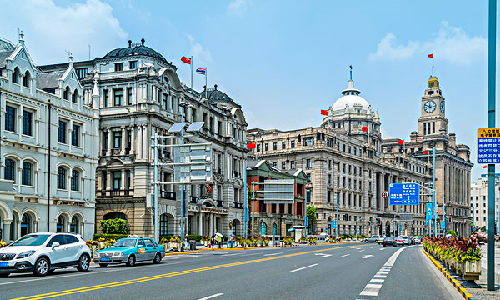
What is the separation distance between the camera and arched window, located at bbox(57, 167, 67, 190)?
47134 millimetres

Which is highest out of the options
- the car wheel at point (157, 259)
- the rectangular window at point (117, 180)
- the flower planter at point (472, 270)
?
the rectangular window at point (117, 180)

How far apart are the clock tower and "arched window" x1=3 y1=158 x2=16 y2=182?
A: 14683 cm

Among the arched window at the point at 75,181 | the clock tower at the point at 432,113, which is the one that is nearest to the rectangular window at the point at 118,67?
the arched window at the point at 75,181

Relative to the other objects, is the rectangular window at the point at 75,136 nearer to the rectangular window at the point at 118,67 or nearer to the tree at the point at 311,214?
the rectangular window at the point at 118,67

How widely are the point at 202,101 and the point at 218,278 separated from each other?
5013 centimetres

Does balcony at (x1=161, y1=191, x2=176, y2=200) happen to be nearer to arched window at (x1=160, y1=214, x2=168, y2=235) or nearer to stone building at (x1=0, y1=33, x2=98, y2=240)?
arched window at (x1=160, y1=214, x2=168, y2=235)

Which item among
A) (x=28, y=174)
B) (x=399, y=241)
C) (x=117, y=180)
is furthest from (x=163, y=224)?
(x=399, y=241)

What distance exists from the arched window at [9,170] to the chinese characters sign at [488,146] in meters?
34.0

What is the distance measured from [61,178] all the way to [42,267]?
25566mm

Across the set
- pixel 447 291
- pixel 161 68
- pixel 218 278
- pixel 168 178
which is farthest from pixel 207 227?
pixel 447 291

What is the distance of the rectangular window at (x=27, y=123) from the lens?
143 feet

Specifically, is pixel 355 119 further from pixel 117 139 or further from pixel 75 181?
pixel 75 181

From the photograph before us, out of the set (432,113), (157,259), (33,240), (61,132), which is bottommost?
(157,259)

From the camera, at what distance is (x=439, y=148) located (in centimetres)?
17038
